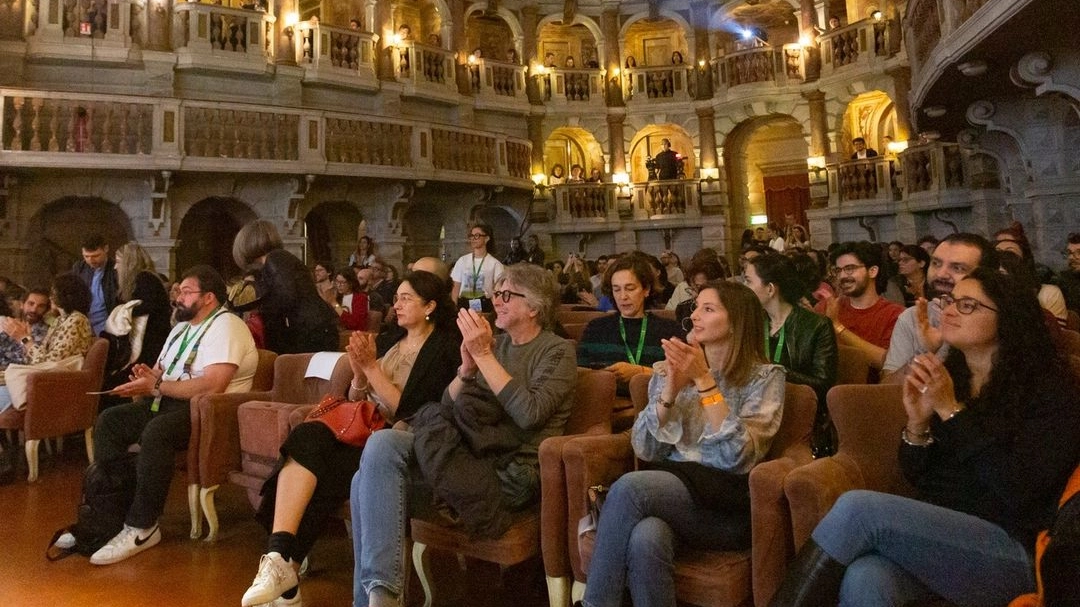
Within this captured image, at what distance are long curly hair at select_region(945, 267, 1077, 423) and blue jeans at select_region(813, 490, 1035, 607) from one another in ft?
0.94

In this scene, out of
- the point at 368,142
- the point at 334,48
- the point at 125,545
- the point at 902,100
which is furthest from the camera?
the point at 902,100

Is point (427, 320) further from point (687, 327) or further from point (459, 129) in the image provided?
point (459, 129)

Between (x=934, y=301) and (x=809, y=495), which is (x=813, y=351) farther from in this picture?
(x=809, y=495)

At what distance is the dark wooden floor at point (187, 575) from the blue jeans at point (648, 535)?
83cm

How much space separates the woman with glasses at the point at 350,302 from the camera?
19.9 feet

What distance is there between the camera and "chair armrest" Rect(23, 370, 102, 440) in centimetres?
463

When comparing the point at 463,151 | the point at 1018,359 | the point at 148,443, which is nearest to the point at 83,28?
the point at 463,151

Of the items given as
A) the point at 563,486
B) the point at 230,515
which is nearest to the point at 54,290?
the point at 230,515

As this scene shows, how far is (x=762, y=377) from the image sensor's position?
90.3 inches

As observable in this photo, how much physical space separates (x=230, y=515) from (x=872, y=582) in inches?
137

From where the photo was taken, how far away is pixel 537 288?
111 inches

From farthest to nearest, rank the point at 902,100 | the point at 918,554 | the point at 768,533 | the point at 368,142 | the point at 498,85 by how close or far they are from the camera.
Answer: the point at 498,85 < the point at 902,100 < the point at 368,142 < the point at 768,533 < the point at 918,554

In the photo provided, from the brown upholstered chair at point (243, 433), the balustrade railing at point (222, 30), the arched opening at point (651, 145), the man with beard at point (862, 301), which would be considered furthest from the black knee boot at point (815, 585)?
the arched opening at point (651, 145)

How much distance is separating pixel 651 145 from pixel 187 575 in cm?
1577
